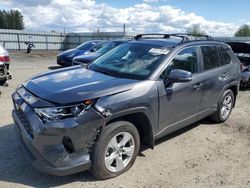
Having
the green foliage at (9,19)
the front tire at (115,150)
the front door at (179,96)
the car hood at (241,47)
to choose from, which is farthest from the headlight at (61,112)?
the green foliage at (9,19)

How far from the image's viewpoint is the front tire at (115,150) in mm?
3506

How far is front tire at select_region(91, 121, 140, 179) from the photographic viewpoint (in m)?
3.51

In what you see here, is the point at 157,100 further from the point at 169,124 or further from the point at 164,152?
the point at 164,152

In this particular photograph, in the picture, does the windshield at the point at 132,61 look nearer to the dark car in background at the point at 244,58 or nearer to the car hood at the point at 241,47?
the dark car in background at the point at 244,58

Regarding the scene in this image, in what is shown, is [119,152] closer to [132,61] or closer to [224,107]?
[132,61]

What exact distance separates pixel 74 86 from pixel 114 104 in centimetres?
59

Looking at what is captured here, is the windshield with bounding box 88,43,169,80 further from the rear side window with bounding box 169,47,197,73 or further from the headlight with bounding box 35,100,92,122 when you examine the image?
the headlight with bounding box 35,100,92,122

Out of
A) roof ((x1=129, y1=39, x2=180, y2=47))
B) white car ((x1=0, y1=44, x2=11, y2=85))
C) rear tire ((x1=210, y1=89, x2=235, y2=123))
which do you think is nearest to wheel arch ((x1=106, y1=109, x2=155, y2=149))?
roof ((x1=129, y1=39, x2=180, y2=47))

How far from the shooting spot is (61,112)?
3.29 metres

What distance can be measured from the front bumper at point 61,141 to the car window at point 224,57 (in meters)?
3.51

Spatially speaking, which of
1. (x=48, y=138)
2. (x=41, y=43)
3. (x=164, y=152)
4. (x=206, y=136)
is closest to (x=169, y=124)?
(x=164, y=152)

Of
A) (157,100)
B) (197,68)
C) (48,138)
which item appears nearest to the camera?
(48,138)

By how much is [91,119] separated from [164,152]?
1.76 meters

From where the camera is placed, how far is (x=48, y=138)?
10.7 feet
